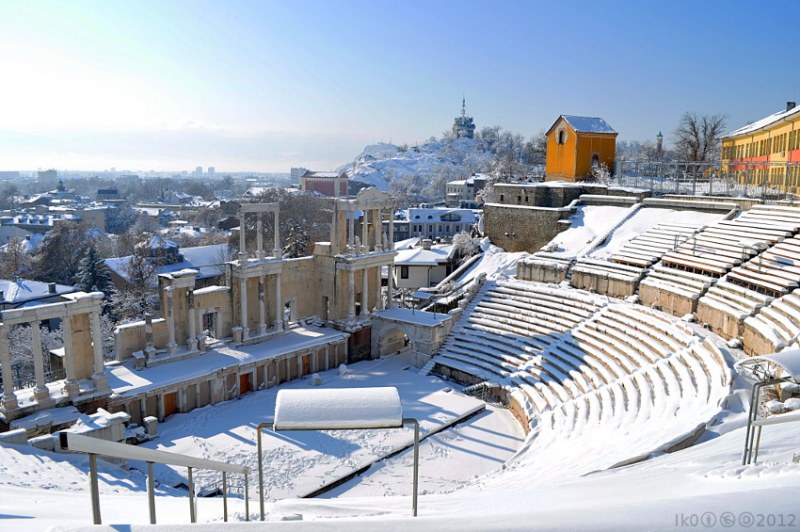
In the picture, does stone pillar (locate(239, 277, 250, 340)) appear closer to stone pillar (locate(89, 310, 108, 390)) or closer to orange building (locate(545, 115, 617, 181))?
stone pillar (locate(89, 310, 108, 390))

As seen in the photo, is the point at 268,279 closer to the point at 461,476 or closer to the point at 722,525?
the point at 461,476

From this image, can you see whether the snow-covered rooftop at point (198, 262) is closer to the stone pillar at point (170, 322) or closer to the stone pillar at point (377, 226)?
the stone pillar at point (377, 226)

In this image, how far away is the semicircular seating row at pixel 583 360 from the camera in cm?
1362

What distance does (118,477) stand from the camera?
12.6m

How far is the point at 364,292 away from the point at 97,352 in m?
11.2

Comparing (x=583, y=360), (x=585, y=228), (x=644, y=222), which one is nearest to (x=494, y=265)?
(x=585, y=228)

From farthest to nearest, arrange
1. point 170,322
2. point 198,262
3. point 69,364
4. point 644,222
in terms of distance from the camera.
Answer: point 198,262 → point 644,222 → point 170,322 → point 69,364

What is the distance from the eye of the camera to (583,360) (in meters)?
19.3

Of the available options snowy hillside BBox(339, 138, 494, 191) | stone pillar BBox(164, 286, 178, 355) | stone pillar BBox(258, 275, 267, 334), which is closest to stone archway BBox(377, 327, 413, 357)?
stone pillar BBox(258, 275, 267, 334)

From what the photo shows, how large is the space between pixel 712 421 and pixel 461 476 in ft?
21.3

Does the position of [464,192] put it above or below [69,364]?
above

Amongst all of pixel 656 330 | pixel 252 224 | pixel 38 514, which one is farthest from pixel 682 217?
pixel 252 224

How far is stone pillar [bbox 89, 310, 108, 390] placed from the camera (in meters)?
16.8

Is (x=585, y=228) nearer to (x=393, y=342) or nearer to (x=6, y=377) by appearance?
(x=393, y=342)
